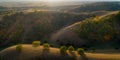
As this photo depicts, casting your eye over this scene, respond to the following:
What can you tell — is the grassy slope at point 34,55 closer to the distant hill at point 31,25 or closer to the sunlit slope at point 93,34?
the sunlit slope at point 93,34

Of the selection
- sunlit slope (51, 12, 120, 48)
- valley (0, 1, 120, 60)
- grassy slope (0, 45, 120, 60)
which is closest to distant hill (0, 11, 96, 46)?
valley (0, 1, 120, 60)

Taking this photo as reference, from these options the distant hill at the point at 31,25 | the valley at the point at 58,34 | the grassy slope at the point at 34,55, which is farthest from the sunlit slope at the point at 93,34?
the grassy slope at the point at 34,55

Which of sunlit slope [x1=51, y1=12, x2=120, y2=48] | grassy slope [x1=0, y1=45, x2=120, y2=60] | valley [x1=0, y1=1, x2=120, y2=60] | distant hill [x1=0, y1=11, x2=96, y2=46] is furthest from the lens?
distant hill [x1=0, y1=11, x2=96, y2=46]

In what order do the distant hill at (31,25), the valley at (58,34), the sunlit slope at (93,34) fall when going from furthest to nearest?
the distant hill at (31,25) < the sunlit slope at (93,34) < the valley at (58,34)

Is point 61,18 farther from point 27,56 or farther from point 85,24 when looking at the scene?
point 27,56

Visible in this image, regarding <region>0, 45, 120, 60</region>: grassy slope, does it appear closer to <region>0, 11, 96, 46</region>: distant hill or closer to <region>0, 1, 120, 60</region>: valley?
<region>0, 1, 120, 60</region>: valley

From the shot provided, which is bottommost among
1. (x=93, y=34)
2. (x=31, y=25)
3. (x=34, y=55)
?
(x=31, y=25)

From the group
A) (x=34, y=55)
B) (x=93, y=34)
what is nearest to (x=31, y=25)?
(x=93, y=34)

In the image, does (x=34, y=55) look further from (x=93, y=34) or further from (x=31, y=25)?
(x=31, y=25)
